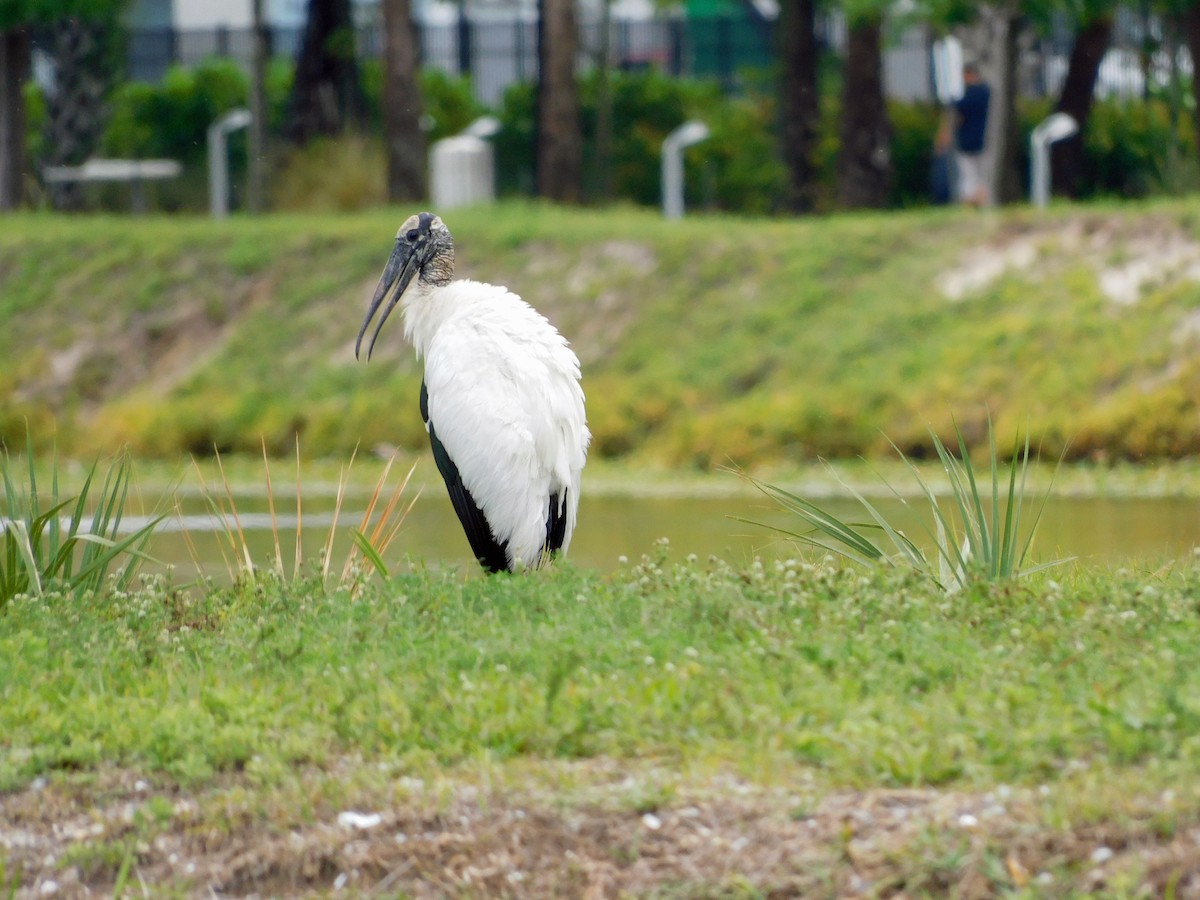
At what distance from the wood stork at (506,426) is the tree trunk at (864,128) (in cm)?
1626

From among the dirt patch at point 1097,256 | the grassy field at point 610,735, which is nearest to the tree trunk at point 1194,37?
the dirt patch at point 1097,256

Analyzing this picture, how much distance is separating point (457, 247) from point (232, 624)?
1324 centimetres

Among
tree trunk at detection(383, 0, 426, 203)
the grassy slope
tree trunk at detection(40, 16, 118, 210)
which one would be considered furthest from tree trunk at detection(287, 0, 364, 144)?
the grassy slope

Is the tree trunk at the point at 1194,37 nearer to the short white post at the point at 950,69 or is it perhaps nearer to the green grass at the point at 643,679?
the short white post at the point at 950,69

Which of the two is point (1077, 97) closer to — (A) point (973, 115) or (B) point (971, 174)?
(B) point (971, 174)

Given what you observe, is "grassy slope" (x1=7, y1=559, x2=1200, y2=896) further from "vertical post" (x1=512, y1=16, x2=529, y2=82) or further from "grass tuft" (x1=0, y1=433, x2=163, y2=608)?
"vertical post" (x1=512, y1=16, x2=529, y2=82)

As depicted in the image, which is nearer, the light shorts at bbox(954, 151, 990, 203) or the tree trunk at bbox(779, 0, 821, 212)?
the light shorts at bbox(954, 151, 990, 203)

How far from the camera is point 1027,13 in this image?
66.7 ft

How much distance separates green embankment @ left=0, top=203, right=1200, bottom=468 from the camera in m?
16.1

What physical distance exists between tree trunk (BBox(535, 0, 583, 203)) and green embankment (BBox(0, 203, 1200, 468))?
4.77 ft

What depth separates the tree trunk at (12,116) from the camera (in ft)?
83.4

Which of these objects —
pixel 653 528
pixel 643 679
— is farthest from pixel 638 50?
pixel 643 679

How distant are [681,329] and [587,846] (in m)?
13.5

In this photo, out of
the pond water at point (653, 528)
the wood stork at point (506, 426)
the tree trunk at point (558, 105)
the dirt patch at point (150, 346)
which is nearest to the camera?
the wood stork at point (506, 426)
